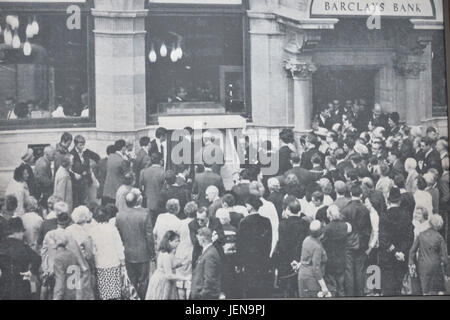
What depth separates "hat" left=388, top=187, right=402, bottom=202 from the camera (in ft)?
30.6

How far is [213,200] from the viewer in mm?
9164

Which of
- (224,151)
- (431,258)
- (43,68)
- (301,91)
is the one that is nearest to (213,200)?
(224,151)

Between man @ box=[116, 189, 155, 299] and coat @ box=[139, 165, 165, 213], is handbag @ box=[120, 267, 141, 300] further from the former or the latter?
coat @ box=[139, 165, 165, 213]

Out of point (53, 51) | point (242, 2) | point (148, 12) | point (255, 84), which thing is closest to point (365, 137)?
point (255, 84)

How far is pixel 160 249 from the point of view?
29.8 ft

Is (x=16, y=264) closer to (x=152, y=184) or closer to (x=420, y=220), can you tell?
(x=152, y=184)

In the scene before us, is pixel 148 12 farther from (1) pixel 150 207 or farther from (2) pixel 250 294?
(2) pixel 250 294

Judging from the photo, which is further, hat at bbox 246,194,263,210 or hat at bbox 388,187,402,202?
hat at bbox 388,187,402,202

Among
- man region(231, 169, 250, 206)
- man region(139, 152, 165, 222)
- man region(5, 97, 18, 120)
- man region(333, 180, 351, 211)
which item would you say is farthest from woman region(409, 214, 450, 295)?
man region(5, 97, 18, 120)

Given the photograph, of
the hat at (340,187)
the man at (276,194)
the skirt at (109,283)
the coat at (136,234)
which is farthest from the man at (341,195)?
the skirt at (109,283)

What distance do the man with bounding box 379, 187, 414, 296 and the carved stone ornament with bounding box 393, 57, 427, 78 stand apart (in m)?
1.38

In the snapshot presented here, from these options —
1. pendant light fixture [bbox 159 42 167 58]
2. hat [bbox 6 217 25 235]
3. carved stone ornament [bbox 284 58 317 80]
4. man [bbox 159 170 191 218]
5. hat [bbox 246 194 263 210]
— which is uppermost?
pendant light fixture [bbox 159 42 167 58]

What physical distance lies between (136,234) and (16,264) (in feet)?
3.94

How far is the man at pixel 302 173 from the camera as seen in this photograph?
30.4ft
